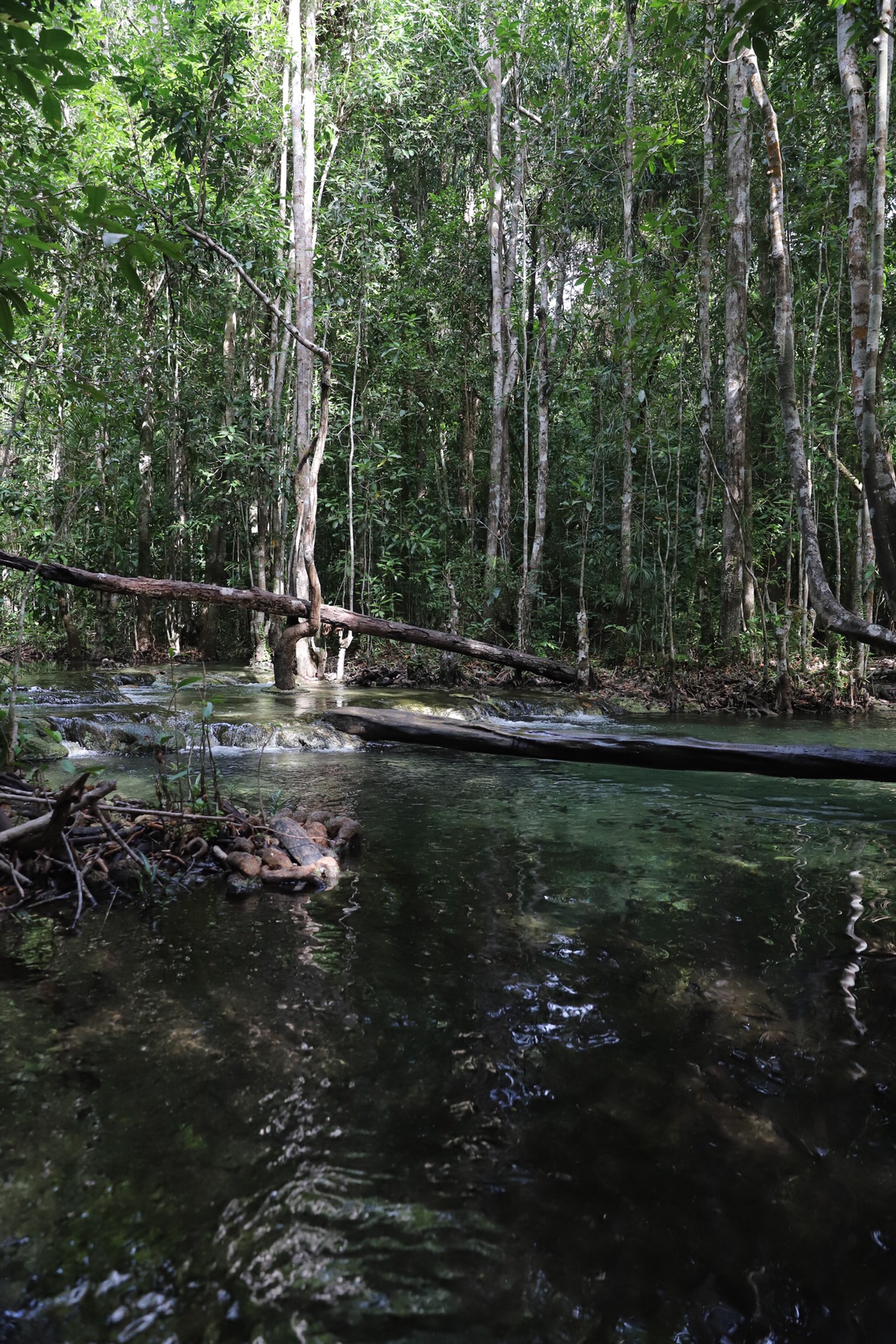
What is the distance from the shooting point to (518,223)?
56.0 feet

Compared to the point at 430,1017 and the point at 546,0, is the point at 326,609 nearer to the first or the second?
the point at 430,1017

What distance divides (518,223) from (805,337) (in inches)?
263

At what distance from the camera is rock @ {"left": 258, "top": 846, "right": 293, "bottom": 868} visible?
3863 millimetres

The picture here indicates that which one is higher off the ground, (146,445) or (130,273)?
(146,445)

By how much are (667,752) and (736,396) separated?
10641 mm

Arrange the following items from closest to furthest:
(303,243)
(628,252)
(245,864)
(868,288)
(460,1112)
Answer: (460,1112) < (245,864) < (868,288) < (303,243) < (628,252)

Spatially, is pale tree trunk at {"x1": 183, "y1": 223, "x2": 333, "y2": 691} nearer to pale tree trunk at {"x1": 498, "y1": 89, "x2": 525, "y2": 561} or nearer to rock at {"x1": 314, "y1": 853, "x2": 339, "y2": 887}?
rock at {"x1": 314, "y1": 853, "x2": 339, "y2": 887}

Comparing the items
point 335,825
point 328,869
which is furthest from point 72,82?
point 335,825

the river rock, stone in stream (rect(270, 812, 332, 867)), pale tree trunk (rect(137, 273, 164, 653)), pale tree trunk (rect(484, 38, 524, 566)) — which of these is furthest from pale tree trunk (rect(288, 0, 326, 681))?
stone in stream (rect(270, 812, 332, 867))

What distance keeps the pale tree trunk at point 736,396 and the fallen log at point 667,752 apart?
8.45 meters

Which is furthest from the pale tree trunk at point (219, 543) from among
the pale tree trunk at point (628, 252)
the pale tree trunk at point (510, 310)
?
the pale tree trunk at point (628, 252)

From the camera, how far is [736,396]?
13758mm

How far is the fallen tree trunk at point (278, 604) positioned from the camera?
6.86 meters

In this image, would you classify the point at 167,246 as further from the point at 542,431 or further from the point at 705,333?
the point at 705,333
